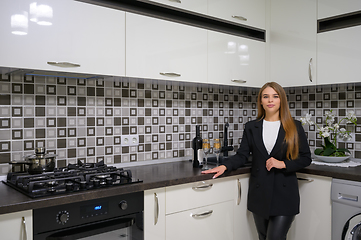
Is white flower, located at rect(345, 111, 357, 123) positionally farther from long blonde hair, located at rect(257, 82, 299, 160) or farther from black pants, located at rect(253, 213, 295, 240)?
black pants, located at rect(253, 213, 295, 240)

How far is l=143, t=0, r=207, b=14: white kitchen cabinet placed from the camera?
221cm

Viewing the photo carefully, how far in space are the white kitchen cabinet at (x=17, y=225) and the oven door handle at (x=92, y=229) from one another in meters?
0.11

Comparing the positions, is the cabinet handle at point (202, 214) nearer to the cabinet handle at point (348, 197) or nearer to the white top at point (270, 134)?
the white top at point (270, 134)

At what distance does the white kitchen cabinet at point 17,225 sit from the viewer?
1.43 meters

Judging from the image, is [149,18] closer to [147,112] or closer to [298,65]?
[147,112]

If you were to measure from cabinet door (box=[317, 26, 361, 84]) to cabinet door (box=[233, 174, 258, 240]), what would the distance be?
1.04 m

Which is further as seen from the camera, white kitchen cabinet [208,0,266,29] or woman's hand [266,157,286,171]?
white kitchen cabinet [208,0,266,29]

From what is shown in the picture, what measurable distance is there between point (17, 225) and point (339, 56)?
95.5 inches

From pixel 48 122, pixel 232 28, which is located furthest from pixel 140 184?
pixel 232 28

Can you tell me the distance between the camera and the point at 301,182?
8.05ft

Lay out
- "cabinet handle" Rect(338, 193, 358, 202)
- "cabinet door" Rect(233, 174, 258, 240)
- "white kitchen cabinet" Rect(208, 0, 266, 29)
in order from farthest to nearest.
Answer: "white kitchen cabinet" Rect(208, 0, 266, 29)
"cabinet door" Rect(233, 174, 258, 240)
"cabinet handle" Rect(338, 193, 358, 202)

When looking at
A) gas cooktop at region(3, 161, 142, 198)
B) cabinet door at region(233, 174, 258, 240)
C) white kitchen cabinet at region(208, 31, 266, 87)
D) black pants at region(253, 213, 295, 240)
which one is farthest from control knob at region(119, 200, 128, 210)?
white kitchen cabinet at region(208, 31, 266, 87)

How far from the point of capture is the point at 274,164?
2.18 meters

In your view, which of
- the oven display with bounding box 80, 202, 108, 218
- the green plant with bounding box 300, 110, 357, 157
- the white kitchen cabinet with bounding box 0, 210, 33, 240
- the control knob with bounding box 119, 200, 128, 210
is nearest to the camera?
the white kitchen cabinet with bounding box 0, 210, 33, 240
